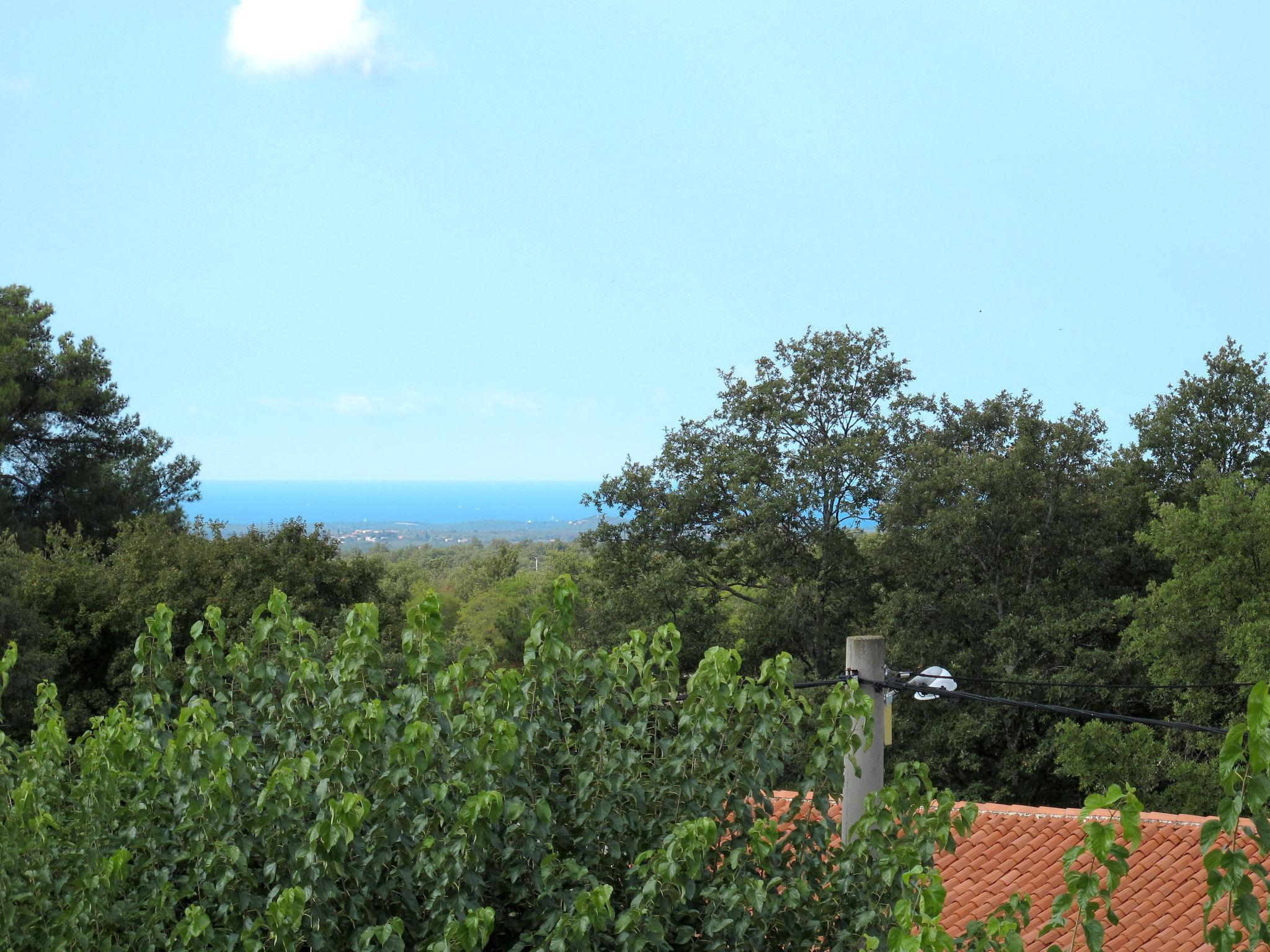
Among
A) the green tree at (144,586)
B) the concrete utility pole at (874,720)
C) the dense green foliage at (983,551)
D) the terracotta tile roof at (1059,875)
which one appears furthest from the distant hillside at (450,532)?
the concrete utility pole at (874,720)

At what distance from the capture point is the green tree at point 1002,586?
22.2m

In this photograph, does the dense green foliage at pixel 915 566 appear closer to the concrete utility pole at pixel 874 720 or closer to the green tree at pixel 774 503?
the green tree at pixel 774 503

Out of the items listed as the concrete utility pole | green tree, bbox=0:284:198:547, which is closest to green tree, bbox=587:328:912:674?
green tree, bbox=0:284:198:547

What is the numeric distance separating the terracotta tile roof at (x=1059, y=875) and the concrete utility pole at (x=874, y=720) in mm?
4173

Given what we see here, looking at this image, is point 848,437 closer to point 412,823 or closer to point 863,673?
point 863,673

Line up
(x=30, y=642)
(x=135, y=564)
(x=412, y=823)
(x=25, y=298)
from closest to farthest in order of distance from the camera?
(x=412, y=823) < (x=30, y=642) < (x=135, y=564) < (x=25, y=298)

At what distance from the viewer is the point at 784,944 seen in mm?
4402

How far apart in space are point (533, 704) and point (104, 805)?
1542 millimetres

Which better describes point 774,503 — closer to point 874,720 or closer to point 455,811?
point 874,720

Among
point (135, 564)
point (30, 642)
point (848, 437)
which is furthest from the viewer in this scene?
point (848, 437)

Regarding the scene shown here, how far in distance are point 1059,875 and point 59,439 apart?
2811 centimetres

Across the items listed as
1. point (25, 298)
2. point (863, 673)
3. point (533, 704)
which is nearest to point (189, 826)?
point (533, 704)

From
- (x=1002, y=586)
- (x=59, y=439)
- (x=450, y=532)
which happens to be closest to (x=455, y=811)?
(x=1002, y=586)

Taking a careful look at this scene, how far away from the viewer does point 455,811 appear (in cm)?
403
